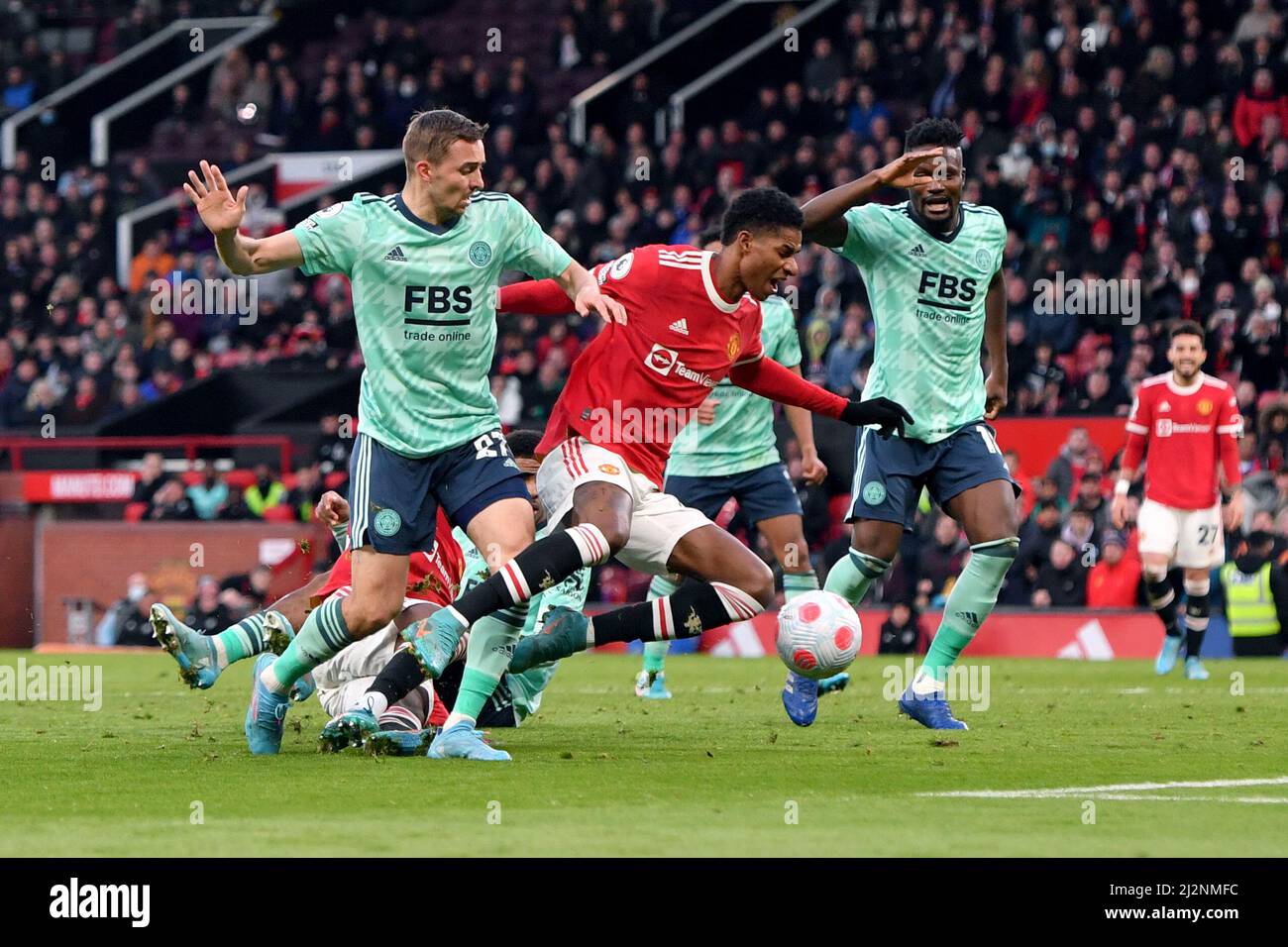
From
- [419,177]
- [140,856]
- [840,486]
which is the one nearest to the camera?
[140,856]

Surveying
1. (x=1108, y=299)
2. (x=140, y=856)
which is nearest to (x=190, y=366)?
(x=1108, y=299)

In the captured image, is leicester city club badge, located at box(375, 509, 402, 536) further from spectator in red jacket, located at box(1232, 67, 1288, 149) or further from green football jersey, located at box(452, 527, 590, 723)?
spectator in red jacket, located at box(1232, 67, 1288, 149)

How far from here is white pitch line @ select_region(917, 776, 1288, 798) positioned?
258 inches

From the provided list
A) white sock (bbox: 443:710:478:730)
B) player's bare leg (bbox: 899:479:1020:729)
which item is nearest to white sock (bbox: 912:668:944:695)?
player's bare leg (bbox: 899:479:1020:729)

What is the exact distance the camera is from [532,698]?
957 centimetres

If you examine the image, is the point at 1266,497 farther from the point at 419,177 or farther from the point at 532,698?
the point at 419,177

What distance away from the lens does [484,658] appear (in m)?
8.11

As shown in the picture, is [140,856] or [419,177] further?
[419,177]

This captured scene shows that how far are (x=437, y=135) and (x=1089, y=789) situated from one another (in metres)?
3.27

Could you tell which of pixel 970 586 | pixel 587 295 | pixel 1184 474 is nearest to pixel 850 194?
pixel 587 295

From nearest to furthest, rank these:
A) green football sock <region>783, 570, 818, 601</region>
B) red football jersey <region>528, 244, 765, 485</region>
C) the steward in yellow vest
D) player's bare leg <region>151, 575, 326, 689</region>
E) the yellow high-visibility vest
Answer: player's bare leg <region>151, 575, 326, 689</region> < red football jersey <region>528, 244, 765, 485</region> < green football sock <region>783, 570, 818, 601</region> < the steward in yellow vest < the yellow high-visibility vest

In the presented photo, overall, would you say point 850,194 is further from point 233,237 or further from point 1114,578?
point 1114,578

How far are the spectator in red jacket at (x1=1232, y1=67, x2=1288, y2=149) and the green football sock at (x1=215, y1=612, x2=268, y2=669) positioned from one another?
560 inches

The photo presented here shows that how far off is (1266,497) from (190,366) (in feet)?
42.5
